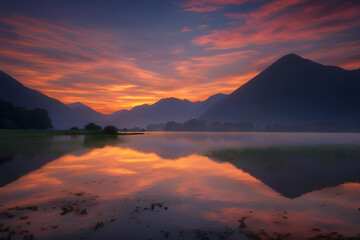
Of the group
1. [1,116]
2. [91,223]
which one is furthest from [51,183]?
[1,116]

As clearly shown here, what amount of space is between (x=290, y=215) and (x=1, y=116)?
499 ft

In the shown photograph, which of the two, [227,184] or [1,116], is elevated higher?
[1,116]

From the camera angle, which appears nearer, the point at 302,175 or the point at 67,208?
the point at 67,208

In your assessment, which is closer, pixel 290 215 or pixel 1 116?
pixel 290 215

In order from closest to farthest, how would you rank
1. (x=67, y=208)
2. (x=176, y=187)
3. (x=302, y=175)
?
(x=67, y=208) → (x=176, y=187) → (x=302, y=175)

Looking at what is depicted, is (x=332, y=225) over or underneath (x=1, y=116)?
underneath

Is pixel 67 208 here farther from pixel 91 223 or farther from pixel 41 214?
pixel 91 223

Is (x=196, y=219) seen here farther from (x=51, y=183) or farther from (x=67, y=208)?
(x=51, y=183)

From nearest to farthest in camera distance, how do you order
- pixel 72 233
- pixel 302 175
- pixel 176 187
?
pixel 72 233, pixel 176 187, pixel 302 175

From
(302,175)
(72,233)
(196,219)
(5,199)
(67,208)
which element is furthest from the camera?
(302,175)

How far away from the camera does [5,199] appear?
13836mm

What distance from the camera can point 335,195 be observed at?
16.0 metres

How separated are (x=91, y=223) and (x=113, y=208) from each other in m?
2.26

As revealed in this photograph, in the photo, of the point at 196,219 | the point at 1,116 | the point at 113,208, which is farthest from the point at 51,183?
the point at 1,116
